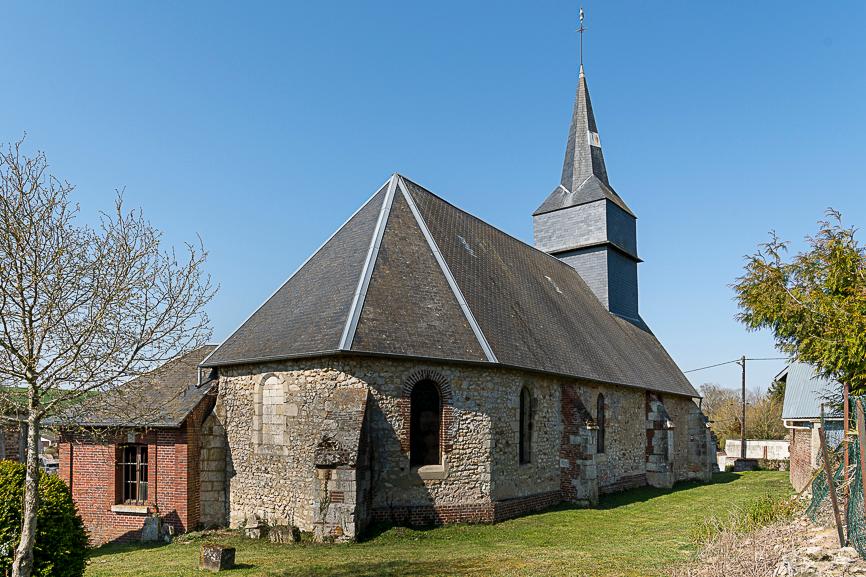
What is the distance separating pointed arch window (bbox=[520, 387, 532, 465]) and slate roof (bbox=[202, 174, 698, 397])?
0.81m

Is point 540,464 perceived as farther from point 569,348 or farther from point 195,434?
point 195,434

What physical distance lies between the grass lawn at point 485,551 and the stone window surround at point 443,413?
3.96 ft

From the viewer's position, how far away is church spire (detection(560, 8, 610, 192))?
2719 centimetres

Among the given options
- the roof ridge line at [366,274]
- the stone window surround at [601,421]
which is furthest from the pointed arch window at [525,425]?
the roof ridge line at [366,274]

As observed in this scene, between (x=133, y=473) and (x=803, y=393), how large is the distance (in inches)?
770

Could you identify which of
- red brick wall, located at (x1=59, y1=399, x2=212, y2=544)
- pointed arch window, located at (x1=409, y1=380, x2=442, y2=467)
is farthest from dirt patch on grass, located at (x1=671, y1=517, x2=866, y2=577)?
red brick wall, located at (x1=59, y1=399, x2=212, y2=544)

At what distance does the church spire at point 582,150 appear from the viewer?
2719 centimetres

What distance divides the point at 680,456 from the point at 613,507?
33.7 ft

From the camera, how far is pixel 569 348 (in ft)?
59.5

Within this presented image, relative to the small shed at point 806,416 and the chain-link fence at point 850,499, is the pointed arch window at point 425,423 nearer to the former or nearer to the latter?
the chain-link fence at point 850,499

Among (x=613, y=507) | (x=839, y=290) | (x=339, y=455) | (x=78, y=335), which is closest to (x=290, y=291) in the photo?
(x=339, y=455)

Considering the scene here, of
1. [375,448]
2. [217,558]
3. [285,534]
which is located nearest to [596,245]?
[375,448]

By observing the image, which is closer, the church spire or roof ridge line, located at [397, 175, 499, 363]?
roof ridge line, located at [397, 175, 499, 363]

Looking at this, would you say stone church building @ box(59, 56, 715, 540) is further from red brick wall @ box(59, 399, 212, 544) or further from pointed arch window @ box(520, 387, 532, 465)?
red brick wall @ box(59, 399, 212, 544)
